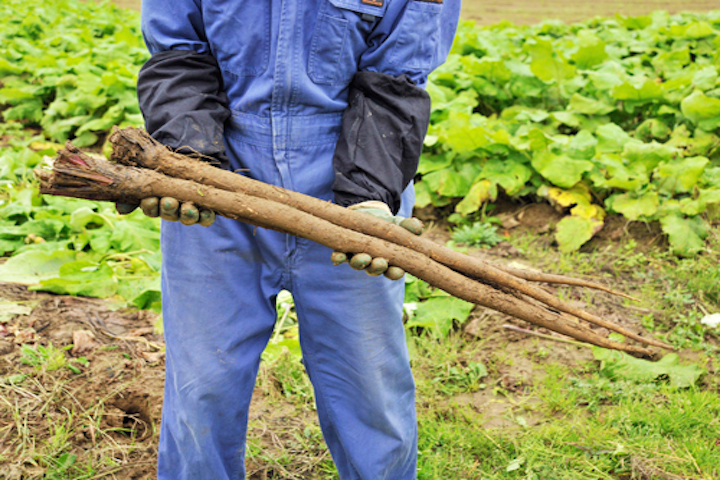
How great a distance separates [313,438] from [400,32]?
5.28 ft

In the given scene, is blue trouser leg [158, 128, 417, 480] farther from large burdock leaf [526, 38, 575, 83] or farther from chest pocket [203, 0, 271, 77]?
large burdock leaf [526, 38, 575, 83]

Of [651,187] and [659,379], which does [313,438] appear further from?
[651,187]

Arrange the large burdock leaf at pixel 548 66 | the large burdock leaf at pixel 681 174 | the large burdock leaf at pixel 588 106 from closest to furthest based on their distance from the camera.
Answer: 1. the large burdock leaf at pixel 681 174
2. the large burdock leaf at pixel 588 106
3. the large burdock leaf at pixel 548 66

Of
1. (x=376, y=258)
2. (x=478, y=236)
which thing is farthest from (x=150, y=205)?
(x=478, y=236)

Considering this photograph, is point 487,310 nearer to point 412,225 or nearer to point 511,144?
point 511,144

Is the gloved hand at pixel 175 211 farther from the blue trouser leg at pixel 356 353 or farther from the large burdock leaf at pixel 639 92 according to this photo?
the large burdock leaf at pixel 639 92

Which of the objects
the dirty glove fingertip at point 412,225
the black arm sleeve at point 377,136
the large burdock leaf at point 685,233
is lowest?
the large burdock leaf at point 685,233

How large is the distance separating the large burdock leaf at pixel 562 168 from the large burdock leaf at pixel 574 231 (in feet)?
0.78

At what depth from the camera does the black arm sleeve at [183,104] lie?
4.89 feet

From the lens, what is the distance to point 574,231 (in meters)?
3.50

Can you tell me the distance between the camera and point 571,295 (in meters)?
3.16

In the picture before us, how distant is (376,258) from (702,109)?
3125mm

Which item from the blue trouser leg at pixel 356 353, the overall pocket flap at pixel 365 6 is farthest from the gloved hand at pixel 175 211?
the overall pocket flap at pixel 365 6

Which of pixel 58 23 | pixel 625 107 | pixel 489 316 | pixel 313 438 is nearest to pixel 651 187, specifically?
pixel 625 107
